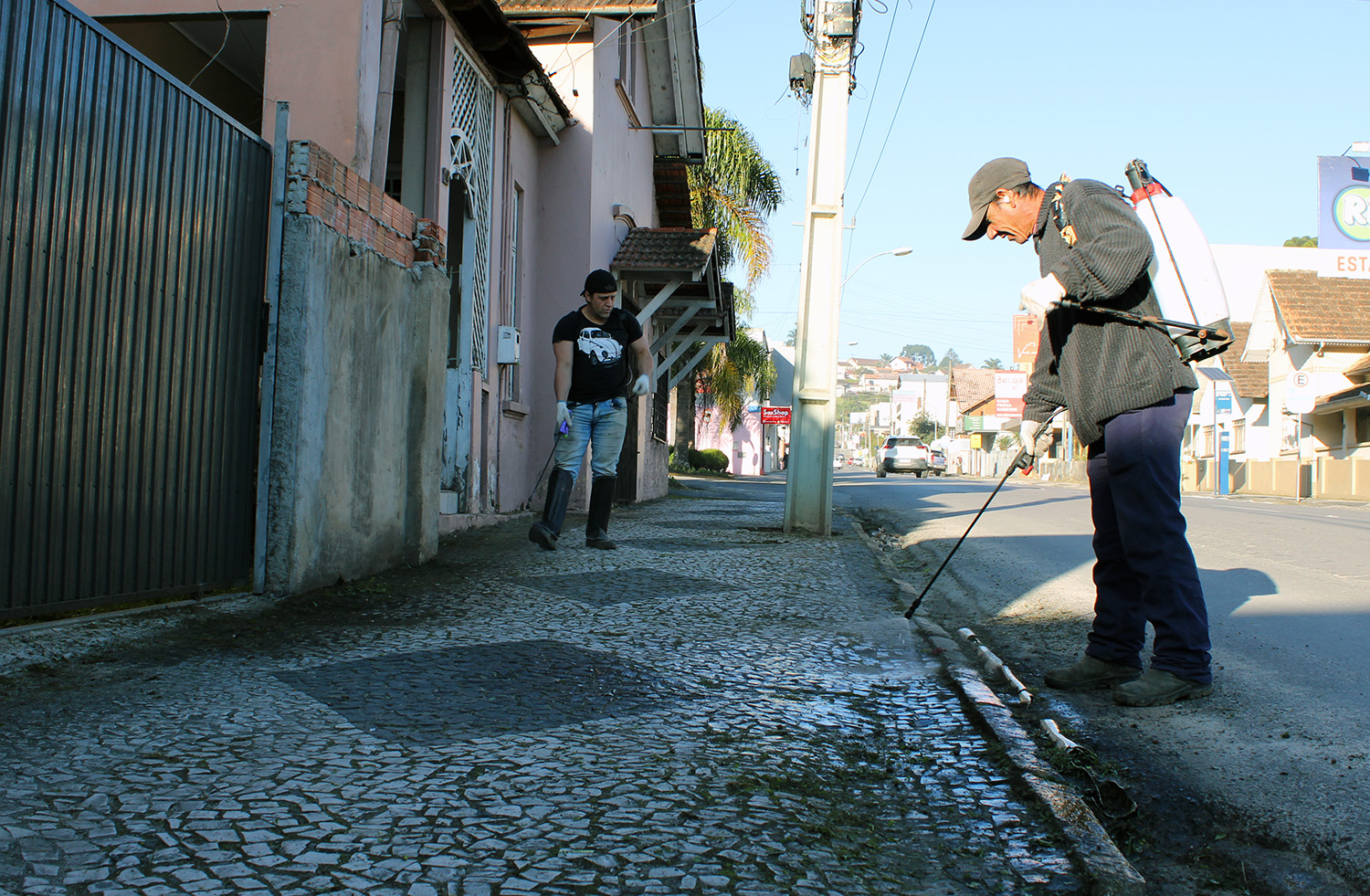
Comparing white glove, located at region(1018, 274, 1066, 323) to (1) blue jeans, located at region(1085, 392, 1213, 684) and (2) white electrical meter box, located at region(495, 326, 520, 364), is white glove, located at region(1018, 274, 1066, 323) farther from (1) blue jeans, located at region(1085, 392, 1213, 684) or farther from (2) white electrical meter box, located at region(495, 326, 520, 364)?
(2) white electrical meter box, located at region(495, 326, 520, 364)

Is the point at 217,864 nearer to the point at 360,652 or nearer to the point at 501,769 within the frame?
the point at 501,769

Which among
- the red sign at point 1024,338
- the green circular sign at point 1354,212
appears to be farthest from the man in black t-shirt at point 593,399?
the red sign at point 1024,338

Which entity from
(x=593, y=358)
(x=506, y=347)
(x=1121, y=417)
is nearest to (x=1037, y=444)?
(x=1121, y=417)

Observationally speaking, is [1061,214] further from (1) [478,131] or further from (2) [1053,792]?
(1) [478,131]

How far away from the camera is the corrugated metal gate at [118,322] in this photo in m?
3.35

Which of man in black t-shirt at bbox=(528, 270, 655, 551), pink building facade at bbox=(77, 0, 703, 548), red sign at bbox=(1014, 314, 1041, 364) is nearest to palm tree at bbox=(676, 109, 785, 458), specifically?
pink building facade at bbox=(77, 0, 703, 548)

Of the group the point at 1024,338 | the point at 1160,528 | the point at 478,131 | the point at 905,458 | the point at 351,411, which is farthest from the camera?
the point at 1024,338

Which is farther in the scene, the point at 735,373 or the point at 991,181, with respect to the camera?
the point at 735,373

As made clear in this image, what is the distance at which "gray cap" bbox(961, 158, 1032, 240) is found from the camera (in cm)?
350

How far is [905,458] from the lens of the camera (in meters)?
39.8

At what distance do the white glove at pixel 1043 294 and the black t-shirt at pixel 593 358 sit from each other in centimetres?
358

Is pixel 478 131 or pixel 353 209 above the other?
pixel 478 131

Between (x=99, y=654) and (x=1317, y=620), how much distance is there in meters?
5.02

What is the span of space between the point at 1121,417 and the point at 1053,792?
54.7 inches
